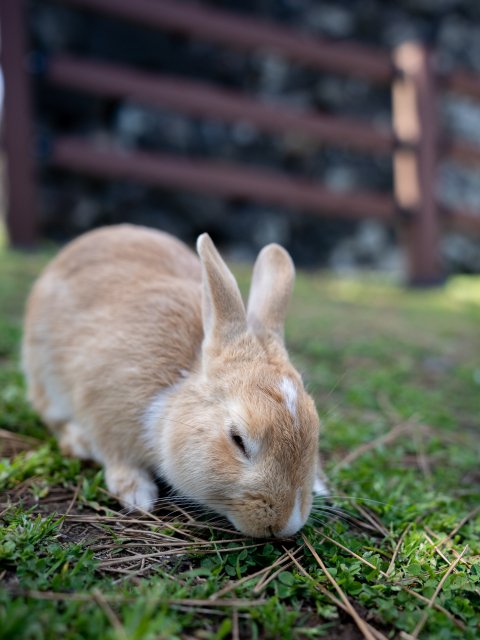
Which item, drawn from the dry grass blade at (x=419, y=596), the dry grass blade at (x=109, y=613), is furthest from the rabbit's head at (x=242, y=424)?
the dry grass blade at (x=109, y=613)

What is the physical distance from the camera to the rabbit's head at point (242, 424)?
1.56 metres

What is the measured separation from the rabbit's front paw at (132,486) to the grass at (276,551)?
0.05m

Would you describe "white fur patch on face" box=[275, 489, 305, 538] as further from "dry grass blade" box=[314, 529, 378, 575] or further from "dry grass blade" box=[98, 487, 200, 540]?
"dry grass blade" box=[98, 487, 200, 540]

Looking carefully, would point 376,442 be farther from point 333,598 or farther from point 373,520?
point 333,598

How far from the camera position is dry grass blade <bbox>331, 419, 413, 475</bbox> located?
2318mm

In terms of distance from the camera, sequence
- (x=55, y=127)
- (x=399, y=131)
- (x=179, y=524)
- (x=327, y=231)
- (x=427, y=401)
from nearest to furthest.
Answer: (x=179, y=524)
(x=427, y=401)
(x=55, y=127)
(x=399, y=131)
(x=327, y=231)

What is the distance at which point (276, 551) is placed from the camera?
1596 mm

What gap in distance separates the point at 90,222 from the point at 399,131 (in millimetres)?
4727

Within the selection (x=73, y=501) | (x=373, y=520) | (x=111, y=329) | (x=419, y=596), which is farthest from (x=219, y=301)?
(x=419, y=596)

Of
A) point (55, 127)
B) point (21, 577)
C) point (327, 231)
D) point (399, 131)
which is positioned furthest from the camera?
point (327, 231)

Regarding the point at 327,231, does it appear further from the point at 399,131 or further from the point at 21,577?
the point at 21,577

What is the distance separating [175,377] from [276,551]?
79 centimetres

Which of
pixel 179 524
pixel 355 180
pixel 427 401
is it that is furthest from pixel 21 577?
pixel 355 180

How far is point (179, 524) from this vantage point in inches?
67.4
